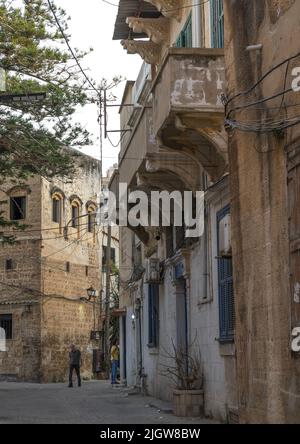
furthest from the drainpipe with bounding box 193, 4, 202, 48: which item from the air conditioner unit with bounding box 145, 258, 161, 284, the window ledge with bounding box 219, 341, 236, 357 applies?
the air conditioner unit with bounding box 145, 258, 161, 284

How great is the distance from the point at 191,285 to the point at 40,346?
23.2 meters

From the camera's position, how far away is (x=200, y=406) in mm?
15898

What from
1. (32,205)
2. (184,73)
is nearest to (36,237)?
(32,205)

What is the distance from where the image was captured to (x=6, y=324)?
40.8m

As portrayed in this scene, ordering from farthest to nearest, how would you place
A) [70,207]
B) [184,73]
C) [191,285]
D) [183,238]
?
[70,207] < [183,238] < [191,285] < [184,73]

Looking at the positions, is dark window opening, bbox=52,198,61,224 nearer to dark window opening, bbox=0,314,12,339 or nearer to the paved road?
dark window opening, bbox=0,314,12,339

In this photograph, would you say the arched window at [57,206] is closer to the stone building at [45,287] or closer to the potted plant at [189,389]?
the stone building at [45,287]

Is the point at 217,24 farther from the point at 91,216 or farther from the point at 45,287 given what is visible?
the point at 91,216

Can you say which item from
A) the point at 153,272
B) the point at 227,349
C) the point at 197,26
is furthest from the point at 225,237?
the point at 153,272

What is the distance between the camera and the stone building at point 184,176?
42.3 ft

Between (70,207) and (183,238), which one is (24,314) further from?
(183,238)

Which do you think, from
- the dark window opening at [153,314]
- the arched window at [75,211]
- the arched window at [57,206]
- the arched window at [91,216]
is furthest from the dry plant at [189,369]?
the arched window at [91,216]

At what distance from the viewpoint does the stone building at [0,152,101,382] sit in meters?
39.9

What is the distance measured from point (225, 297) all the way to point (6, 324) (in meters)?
27.9
